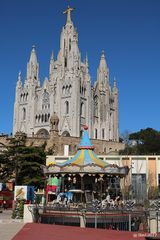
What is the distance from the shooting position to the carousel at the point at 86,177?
23375mm

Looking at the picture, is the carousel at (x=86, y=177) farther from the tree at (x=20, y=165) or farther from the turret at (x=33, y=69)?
the turret at (x=33, y=69)

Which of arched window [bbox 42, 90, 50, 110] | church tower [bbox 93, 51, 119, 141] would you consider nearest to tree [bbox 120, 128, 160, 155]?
church tower [bbox 93, 51, 119, 141]

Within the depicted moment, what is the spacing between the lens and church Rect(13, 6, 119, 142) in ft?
298

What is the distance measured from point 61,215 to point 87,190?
16.9 feet

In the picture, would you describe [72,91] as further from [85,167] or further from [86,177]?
[85,167]

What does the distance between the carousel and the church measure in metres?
59.5

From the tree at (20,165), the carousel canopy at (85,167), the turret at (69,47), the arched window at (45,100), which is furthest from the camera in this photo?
the arched window at (45,100)

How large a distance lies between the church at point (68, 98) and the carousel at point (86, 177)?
5954cm

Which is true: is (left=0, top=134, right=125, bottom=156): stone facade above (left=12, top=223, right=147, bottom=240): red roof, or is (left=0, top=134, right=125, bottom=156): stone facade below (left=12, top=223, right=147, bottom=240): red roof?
above

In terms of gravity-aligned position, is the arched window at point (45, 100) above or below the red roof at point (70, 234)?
above

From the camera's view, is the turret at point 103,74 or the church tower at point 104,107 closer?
the church tower at point 104,107

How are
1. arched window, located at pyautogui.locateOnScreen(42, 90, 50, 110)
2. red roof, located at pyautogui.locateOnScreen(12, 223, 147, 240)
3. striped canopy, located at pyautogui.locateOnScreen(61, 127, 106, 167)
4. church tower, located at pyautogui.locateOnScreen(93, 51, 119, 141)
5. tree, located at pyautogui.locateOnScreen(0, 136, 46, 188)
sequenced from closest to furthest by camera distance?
red roof, located at pyautogui.locateOnScreen(12, 223, 147, 240), striped canopy, located at pyautogui.locateOnScreen(61, 127, 106, 167), tree, located at pyautogui.locateOnScreen(0, 136, 46, 188), arched window, located at pyautogui.locateOnScreen(42, 90, 50, 110), church tower, located at pyautogui.locateOnScreen(93, 51, 119, 141)

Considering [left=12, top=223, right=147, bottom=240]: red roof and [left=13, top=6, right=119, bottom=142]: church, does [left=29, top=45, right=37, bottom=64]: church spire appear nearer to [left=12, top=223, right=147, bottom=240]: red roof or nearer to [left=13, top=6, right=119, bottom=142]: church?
[left=13, top=6, right=119, bottom=142]: church

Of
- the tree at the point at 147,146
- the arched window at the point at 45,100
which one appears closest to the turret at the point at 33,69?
the arched window at the point at 45,100
